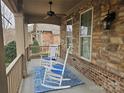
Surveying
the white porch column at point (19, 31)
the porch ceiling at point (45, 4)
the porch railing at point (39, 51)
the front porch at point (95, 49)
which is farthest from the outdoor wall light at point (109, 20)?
the porch railing at point (39, 51)

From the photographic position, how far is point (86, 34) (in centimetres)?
475

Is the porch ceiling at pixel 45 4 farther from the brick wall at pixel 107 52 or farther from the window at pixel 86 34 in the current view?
the brick wall at pixel 107 52

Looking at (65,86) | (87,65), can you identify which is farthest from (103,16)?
(65,86)

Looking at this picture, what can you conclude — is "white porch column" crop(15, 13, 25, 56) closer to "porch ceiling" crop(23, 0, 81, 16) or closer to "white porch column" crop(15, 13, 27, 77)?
"white porch column" crop(15, 13, 27, 77)

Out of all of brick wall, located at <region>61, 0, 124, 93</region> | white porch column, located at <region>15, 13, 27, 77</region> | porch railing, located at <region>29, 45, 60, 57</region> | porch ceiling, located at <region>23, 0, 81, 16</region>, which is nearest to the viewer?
brick wall, located at <region>61, 0, 124, 93</region>

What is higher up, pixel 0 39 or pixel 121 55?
pixel 0 39

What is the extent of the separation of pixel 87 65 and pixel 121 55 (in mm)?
1850

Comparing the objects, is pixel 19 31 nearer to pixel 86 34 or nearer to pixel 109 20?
pixel 86 34

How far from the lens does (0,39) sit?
104 centimetres

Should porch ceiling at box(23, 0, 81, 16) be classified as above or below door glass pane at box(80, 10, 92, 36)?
above

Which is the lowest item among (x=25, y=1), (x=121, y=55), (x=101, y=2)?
(x=121, y=55)

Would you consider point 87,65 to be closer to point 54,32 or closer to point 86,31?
point 86,31

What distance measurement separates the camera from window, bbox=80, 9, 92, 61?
14.8ft

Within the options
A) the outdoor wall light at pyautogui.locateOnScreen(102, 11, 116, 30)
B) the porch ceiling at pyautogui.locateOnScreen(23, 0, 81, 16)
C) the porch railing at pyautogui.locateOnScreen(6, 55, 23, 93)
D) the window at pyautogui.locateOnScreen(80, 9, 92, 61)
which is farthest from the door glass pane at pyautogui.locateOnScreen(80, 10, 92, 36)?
the porch railing at pyautogui.locateOnScreen(6, 55, 23, 93)
